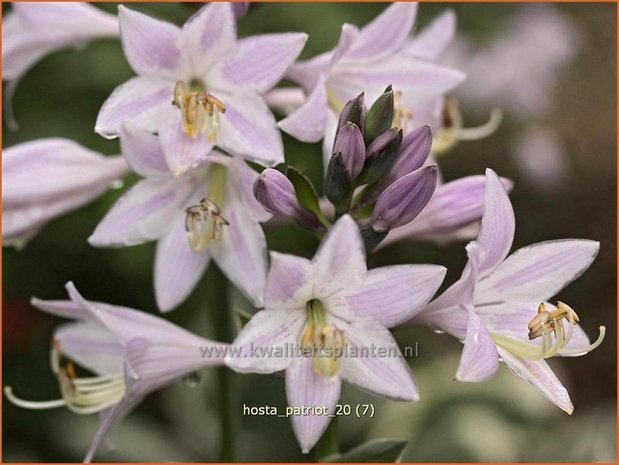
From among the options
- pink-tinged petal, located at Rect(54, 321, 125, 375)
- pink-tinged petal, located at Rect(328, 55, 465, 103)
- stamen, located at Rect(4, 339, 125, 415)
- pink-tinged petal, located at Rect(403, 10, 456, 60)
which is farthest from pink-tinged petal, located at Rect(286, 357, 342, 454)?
pink-tinged petal, located at Rect(403, 10, 456, 60)

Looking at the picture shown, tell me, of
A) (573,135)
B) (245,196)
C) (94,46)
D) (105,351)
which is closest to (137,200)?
(245,196)

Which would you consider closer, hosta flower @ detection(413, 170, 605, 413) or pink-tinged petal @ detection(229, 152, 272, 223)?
hosta flower @ detection(413, 170, 605, 413)

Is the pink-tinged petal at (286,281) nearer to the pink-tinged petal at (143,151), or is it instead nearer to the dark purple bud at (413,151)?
the dark purple bud at (413,151)

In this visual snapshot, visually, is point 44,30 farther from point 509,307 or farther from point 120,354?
point 509,307

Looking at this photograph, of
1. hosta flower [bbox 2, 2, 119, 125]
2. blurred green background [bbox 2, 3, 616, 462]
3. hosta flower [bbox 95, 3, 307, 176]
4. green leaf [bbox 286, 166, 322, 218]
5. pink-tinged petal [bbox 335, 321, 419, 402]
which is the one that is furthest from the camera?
blurred green background [bbox 2, 3, 616, 462]

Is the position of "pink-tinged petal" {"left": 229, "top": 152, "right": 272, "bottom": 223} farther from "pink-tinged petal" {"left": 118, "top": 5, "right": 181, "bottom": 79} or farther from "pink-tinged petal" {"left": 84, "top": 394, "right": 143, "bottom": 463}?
"pink-tinged petal" {"left": 84, "top": 394, "right": 143, "bottom": 463}

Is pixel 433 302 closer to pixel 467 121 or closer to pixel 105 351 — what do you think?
pixel 105 351
